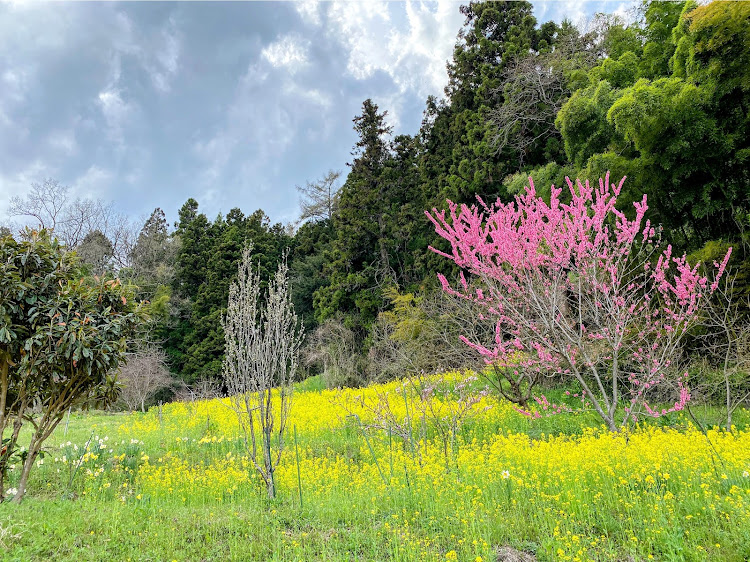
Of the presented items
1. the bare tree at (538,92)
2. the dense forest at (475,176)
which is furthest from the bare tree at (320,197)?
the bare tree at (538,92)

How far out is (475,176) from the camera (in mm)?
15336

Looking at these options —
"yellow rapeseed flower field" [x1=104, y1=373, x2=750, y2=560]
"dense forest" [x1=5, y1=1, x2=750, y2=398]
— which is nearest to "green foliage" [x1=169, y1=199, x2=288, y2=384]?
"dense forest" [x1=5, y1=1, x2=750, y2=398]

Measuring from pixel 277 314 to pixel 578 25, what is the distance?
16.9m

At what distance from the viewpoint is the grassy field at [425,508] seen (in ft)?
9.68

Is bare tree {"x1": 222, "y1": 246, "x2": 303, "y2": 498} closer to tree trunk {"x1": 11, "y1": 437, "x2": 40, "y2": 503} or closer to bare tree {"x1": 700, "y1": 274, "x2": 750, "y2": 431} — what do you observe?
tree trunk {"x1": 11, "y1": 437, "x2": 40, "y2": 503}

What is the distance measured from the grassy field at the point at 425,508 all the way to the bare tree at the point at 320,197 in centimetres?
2478

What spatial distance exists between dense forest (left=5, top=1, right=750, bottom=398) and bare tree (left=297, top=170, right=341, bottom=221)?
0.10 meters

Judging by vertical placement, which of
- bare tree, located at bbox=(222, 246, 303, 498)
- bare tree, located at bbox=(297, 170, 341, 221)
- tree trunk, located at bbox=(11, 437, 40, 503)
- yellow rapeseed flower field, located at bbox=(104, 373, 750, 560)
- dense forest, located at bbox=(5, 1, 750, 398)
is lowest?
yellow rapeseed flower field, located at bbox=(104, 373, 750, 560)

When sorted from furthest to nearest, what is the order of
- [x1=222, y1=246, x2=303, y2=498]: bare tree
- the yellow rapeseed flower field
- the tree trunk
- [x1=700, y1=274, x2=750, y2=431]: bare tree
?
1. [x1=700, y1=274, x2=750, y2=431]: bare tree
2. the tree trunk
3. [x1=222, y1=246, x2=303, y2=498]: bare tree
4. the yellow rapeseed flower field

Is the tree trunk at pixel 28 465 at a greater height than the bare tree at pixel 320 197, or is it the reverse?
the bare tree at pixel 320 197

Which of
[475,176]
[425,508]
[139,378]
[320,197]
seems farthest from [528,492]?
[320,197]

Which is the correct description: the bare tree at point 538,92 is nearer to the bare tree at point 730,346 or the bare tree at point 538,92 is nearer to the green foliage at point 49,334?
the bare tree at point 730,346

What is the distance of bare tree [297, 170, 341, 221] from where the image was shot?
98.2 feet

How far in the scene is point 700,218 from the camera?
8430mm
